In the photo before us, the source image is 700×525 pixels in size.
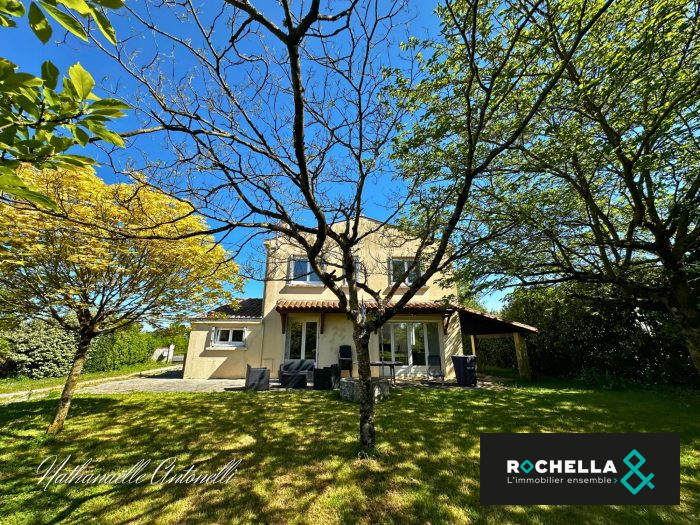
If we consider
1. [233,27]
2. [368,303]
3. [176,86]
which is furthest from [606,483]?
[368,303]

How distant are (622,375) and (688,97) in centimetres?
1307

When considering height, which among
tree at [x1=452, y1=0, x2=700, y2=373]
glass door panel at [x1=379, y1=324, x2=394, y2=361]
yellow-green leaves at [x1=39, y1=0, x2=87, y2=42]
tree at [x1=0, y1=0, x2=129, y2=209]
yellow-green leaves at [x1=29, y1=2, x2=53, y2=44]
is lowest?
glass door panel at [x1=379, y1=324, x2=394, y2=361]

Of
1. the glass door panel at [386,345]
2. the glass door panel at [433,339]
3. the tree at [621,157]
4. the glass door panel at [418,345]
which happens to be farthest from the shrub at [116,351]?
the tree at [621,157]

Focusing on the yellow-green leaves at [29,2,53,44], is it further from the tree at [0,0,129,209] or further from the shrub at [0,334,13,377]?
the shrub at [0,334,13,377]

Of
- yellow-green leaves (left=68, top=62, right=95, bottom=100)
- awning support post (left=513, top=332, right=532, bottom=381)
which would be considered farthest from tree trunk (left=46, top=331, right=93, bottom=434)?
awning support post (left=513, top=332, right=532, bottom=381)

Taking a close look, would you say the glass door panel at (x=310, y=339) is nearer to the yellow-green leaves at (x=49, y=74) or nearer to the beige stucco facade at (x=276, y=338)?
the beige stucco facade at (x=276, y=338)

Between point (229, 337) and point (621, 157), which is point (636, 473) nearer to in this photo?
point (621, 157)

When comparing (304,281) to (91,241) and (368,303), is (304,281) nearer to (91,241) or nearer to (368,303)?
(368,303)

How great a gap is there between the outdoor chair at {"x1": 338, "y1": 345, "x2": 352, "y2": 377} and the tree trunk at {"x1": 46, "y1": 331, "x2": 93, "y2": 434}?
900 centimetres

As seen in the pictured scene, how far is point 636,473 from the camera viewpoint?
3730 mm

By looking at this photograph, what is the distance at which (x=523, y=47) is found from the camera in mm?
5641

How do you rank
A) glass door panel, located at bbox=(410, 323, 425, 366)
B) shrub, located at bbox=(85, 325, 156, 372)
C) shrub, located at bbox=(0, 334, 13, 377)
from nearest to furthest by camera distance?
glass door panel, located at bbox=(410, 323, 425, 366) < shrub, located at bbox=(0, 334, 13, 377) < shrub, located at bbox=(85, 325, 156, 372)

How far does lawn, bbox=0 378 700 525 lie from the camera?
335 cm

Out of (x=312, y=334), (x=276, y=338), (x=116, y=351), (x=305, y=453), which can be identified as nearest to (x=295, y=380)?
(x=312, y=334)
